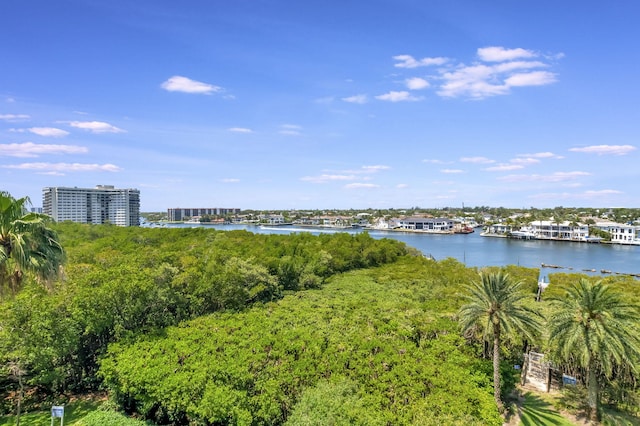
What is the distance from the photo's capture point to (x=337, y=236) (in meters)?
67.7

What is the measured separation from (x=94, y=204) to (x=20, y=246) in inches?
6773

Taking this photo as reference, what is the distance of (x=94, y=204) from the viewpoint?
158 meters

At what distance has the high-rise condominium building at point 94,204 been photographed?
5827 inches

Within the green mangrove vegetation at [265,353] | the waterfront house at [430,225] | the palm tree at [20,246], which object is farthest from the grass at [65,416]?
the waterfront house at [430,225]

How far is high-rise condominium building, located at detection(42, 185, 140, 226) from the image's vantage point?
14800cm

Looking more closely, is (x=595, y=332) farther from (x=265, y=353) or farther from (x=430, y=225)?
(x=430, y=225)

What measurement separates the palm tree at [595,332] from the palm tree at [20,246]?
2385 cm

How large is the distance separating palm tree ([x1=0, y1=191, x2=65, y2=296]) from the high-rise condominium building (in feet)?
531

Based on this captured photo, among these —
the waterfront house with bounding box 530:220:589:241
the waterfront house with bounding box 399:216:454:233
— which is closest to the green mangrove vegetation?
the waterfront house with bounding box 530:220:589:241

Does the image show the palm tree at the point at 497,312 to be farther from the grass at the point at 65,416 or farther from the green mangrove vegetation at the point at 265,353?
the grass at the point at 65,416

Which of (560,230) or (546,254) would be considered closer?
(546,254)

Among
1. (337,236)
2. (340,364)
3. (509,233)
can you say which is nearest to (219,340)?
(340,364)

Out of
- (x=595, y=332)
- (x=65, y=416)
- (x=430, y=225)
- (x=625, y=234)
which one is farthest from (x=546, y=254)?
(x=65, y=416)

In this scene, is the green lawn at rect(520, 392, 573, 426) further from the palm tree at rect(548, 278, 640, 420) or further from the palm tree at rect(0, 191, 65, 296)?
the palm tree at rect(0, 191, 65, 296)
